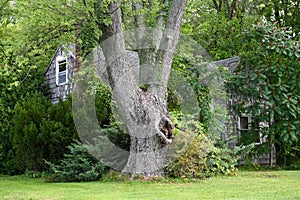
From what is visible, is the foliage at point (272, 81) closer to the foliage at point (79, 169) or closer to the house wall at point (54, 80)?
the foliage at point (79, 169)

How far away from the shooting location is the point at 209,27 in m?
20.6

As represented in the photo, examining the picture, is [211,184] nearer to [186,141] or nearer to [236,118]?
[186,141]

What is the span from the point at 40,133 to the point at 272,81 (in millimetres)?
6950

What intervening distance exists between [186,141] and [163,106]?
0.96 metres

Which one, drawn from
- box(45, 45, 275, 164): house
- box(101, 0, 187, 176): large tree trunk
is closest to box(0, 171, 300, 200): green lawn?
box(101, 0, 187, 176): large tree trunk

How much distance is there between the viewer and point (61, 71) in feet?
57.3

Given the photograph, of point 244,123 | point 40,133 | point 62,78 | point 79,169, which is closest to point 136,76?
point 40,133

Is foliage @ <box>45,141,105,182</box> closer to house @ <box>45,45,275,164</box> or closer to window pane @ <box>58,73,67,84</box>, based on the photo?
house @ <box>45,45,275,164</box>

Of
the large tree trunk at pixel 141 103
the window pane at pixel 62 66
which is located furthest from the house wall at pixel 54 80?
the large tree trunk at pixel 141 103

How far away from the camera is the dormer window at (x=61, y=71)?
17219 millimetres

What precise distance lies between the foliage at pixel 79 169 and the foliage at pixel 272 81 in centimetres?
529

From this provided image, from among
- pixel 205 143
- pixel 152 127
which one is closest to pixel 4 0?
pixel 152 127

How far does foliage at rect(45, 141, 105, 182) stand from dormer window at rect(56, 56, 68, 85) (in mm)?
6951

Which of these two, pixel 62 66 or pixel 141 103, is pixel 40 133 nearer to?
pixel 141 103
